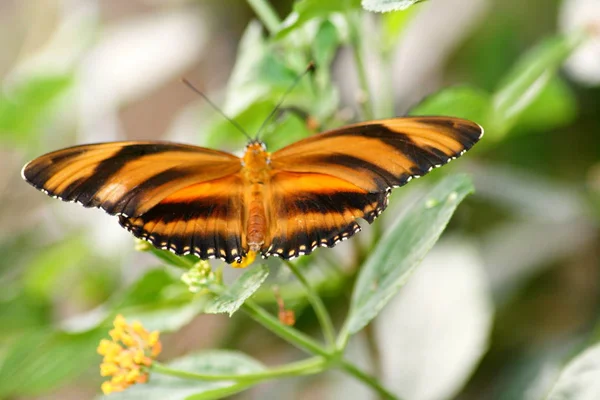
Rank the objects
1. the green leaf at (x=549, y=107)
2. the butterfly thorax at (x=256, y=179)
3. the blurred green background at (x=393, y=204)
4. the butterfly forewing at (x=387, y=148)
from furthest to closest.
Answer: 1. the green leaf at (x=549, y=107)
2. the blurred green background at (x=393, y=204)
3. the butterfly thorax at (x=256, y=179)
4. the butterfly forewing at (x=387, y=148)

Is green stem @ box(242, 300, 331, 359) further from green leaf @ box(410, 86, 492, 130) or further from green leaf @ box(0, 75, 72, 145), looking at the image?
green leaf @ box(0, 75, 72, 145)

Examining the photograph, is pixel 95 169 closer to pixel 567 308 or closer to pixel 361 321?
pixel 361 321

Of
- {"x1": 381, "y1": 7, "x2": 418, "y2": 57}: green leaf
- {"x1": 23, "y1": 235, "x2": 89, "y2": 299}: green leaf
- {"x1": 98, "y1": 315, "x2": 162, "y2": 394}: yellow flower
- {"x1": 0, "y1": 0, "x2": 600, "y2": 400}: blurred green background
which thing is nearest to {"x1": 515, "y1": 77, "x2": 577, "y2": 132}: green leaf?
{"x1": 0, "y1": 0, "x2": 600, "y2": 400}: blurred green background

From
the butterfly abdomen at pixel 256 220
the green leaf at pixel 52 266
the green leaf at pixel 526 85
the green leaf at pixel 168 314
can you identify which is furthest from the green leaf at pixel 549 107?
the green leaf at pixel 52 266

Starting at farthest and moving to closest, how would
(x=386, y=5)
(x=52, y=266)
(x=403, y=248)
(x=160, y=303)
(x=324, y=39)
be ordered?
(x=52, y=266) → (x=160, y=303) → (x=324, y=39) → (x=403, y=248) → (x=386, y=5)

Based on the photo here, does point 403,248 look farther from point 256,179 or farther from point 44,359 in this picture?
point 44,359

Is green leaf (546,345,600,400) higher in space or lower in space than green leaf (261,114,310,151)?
lower

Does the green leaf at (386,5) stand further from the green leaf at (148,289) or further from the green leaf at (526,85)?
the green leaf at (148,289)

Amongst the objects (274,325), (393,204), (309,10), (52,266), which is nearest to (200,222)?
(274,325)
